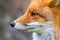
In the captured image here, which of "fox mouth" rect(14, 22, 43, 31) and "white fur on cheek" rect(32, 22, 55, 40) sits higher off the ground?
"fox mouth" rect(14, 22, 43, 31)

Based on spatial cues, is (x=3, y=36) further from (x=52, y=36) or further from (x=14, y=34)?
(x=52, y=36)

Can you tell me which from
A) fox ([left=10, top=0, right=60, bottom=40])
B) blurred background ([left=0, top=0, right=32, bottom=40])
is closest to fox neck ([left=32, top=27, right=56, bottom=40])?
fox ([left=10, top=0, right=60, bottom=40])

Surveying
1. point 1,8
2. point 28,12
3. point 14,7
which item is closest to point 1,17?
point 1,8

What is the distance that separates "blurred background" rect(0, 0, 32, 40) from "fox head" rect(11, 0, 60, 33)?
313 centimetres

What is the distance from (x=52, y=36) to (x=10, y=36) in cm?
414

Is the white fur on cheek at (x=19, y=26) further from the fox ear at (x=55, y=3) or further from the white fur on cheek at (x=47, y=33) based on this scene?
the fox ear at (x=55, y=3)

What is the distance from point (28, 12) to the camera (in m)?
4.62

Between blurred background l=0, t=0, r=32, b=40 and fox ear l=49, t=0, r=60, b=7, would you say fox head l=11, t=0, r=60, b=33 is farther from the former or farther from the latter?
blurred background l=0, t=0, r=32, b=40

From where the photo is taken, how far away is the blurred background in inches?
313

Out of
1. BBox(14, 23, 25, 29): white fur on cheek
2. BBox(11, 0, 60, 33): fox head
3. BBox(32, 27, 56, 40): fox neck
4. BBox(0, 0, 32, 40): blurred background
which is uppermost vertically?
BBox(0, 0, 32, 40): blurred background

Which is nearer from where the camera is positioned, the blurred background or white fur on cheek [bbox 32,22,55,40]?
white fur on cheek [bbox 32,22,55,40]

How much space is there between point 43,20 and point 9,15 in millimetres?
4128

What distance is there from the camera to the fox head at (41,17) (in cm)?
450

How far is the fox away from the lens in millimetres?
4508
